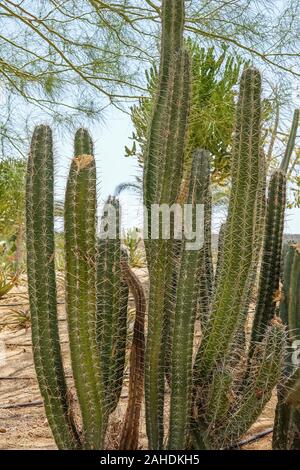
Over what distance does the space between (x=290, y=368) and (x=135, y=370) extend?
0.48 meters

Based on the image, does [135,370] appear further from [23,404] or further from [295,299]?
[23,404]

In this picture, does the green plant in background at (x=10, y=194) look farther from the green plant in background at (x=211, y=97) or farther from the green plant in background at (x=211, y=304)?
the green plant in background at (x=211, y=304)

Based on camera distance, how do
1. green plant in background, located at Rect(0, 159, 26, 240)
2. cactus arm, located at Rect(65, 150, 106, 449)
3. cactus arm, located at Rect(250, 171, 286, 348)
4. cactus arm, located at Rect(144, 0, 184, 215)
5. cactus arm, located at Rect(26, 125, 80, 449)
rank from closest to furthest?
cactus arm, located at Rect(65, 150, 106, 449) < cactus arm, located at Rect(26, 125, 80, 449) < cactus arm, located at Rect(144, 0, 184, 215) < cactus arm, located at Rect(250, 171, 286, 348) < green plant in background, located at Rect(0, 159, 26, 240)

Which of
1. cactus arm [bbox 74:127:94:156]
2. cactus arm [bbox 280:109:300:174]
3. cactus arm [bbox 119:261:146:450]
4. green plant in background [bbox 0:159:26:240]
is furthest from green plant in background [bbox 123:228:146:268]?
cactus arm [bbox 74:127:94:156]

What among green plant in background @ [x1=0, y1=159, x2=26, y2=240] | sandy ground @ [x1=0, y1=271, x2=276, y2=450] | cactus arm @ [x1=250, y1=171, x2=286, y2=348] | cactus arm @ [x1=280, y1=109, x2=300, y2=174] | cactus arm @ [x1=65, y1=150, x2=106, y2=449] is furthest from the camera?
green plant in background @ [x1=0, y1=159, x2=26, y2=240]

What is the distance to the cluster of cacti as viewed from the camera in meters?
1.75

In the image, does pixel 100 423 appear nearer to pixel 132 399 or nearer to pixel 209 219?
pixel 132 399

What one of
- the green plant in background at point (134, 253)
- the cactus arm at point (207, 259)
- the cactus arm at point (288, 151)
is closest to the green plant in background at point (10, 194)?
the green plant in background at point (134, 253)

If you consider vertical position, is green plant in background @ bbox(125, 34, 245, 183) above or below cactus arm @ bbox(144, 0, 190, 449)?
above

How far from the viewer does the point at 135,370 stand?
2.04 meters

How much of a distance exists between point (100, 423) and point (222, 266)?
56 cm

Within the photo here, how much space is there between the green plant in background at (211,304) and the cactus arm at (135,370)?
0.42ft

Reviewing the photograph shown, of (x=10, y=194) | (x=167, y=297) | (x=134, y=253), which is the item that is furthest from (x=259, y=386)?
(x=10, y=194)

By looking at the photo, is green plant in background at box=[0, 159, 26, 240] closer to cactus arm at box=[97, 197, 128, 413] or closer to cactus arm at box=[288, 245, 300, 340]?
cactus arm at box=[97, 197, 128, 413]
